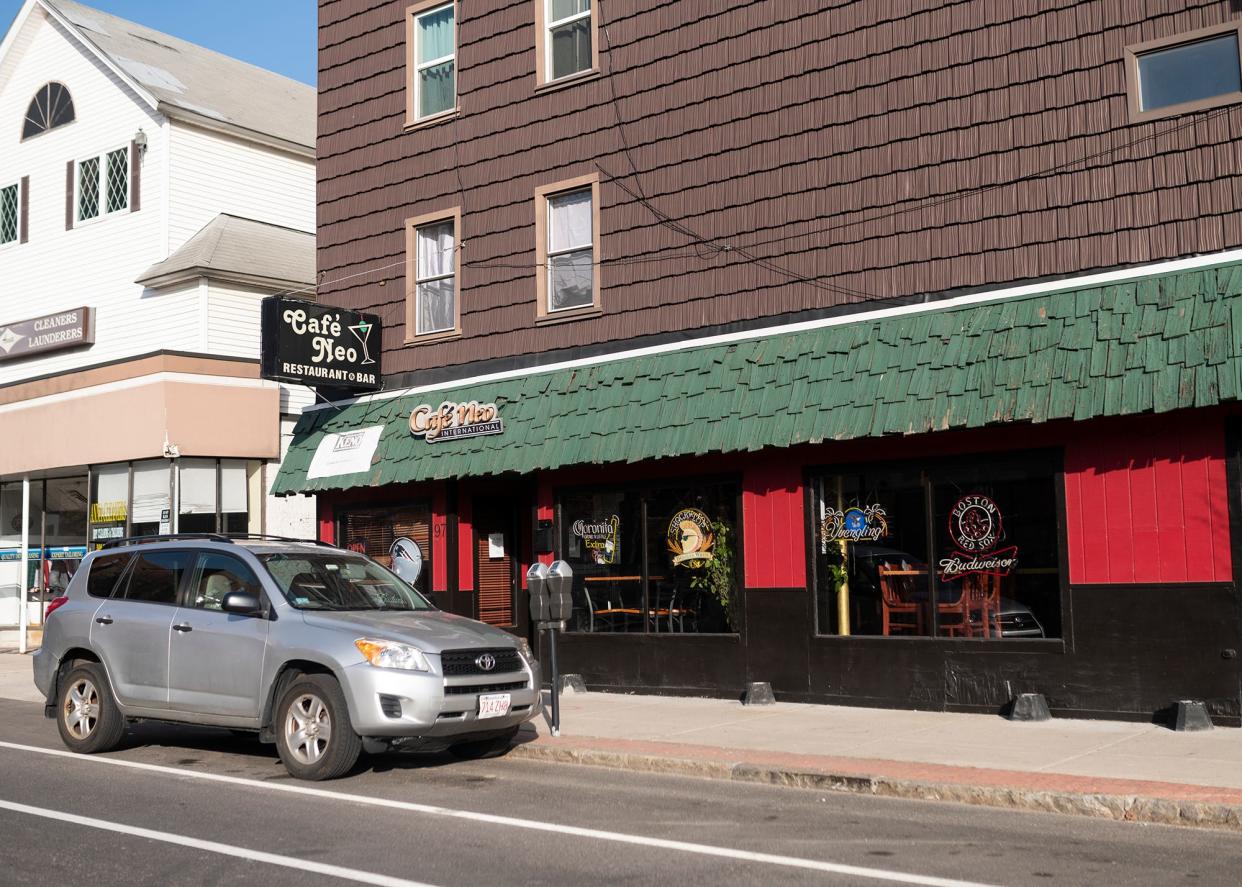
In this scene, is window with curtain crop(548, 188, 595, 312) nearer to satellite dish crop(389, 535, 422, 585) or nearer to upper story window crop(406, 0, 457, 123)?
upper story window crop(406, 0, 457, 123)

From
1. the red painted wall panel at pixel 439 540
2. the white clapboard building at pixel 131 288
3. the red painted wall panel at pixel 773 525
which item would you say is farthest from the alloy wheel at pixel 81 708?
the white clapboard building at pixel 131 288

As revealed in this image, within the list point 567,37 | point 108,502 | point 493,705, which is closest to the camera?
point 493,705

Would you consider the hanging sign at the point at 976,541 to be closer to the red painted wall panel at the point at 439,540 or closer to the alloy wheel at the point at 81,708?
the red painted wall panel at the point at 439,540

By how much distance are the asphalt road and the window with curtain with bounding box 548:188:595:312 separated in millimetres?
6842

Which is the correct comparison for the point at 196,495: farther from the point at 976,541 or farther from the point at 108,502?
the point at 976,541

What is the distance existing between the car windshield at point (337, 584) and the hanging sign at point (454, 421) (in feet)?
13.7

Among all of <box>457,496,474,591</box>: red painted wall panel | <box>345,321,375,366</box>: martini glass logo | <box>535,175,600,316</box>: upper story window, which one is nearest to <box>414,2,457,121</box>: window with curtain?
<box>535,175,600,316</box>: upper story window

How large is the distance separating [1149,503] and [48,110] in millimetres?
21319

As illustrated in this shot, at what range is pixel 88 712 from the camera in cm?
1107

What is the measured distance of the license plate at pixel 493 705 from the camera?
9.49 meters

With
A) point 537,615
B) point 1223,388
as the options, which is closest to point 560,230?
point 537,615

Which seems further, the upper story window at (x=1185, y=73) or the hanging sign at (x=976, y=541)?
the hanging sign at (x=976, y=541)

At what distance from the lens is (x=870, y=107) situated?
12.9 meters

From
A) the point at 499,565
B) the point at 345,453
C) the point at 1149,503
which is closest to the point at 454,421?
the point at 345,453
